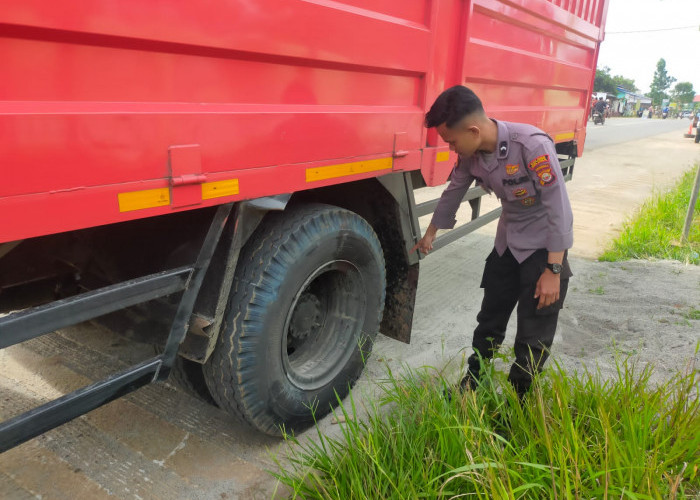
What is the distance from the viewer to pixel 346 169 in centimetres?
223

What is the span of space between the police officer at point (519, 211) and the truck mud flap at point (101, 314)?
1012 mm

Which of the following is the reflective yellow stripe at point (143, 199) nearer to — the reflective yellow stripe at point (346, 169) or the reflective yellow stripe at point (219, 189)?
the reflective yellow stripe at point (219, 189)

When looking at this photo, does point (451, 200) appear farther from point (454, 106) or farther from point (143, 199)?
point (143, 199)

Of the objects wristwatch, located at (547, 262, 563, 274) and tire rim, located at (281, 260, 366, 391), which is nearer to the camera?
wristwatch, located at (547, 262, 563, 274)

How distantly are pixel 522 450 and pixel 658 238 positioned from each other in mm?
4497

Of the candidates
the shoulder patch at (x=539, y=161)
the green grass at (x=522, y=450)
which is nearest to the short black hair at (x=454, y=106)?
the shoulder patch at (x=539, y=161)

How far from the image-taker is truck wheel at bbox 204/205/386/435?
6.47 ft

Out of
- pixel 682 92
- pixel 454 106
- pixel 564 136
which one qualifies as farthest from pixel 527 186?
pixel 682 92

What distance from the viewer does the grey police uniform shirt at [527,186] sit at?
210 centimetres

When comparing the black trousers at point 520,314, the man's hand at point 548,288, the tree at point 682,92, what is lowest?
the black trousers at point 520,314

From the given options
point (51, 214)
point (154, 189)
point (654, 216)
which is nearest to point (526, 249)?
point (154, 189)

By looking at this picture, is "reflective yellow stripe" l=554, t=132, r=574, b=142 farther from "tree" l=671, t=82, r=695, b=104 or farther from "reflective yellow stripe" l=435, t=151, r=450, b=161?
"tree" l=671, t=82, r=695, b=104

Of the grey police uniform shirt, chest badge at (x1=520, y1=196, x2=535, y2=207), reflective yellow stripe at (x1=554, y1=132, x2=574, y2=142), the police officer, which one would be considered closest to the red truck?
the police officer

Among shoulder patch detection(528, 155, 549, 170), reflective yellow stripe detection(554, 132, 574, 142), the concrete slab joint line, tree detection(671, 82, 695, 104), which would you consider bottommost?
the concrete slab joint line
